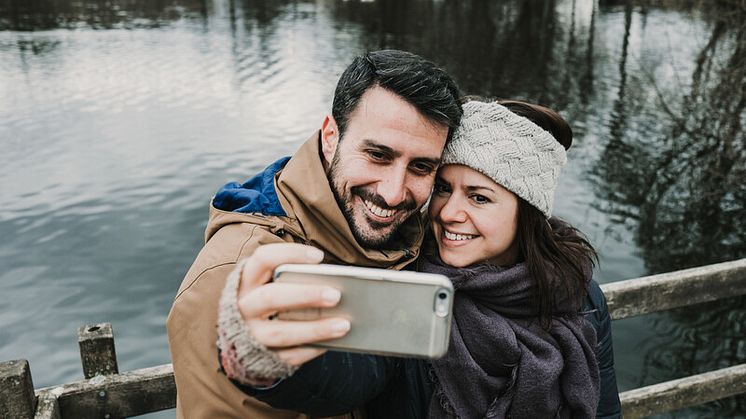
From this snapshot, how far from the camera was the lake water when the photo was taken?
827 cm

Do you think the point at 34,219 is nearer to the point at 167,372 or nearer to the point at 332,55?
the point at 167,372

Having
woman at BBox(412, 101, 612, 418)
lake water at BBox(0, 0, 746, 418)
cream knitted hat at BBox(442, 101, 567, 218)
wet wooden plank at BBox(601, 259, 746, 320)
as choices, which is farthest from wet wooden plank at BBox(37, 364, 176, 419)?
lake water at BBox(0, 0, 746, 418)

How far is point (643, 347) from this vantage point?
7.66 m

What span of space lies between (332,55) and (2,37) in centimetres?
1176

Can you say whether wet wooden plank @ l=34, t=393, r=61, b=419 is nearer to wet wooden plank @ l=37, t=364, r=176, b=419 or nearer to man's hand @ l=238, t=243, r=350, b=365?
wet wooden plank @ l=37, t=364, r=176, b=419

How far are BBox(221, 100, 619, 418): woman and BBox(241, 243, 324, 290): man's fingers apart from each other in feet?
2.45

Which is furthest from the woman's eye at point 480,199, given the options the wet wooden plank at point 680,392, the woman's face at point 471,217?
the wet wooden plank at point 680,392

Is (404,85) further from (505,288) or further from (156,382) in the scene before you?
(156,382)

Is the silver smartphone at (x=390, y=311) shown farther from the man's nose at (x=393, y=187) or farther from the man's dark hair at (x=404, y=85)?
the man's dark hair at (x=404, y=85)

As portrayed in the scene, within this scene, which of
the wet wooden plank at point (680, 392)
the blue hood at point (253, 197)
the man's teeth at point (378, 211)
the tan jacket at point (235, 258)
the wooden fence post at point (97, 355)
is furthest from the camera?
the wet wooden plank at point (680, 392)

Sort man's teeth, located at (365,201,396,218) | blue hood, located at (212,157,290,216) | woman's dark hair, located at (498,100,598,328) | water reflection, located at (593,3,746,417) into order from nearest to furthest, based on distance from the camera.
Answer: blue hood, located at (212,157,290,216), man's teeth, located at (365,201,396,218), woman's dark hair, located at (498,100,598,328), water reflection, located at (593,3,746,417)

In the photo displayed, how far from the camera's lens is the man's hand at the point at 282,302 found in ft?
3.62

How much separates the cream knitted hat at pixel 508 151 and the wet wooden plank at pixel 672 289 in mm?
1214

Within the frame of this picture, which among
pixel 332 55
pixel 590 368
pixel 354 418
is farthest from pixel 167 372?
pixel 332 55
